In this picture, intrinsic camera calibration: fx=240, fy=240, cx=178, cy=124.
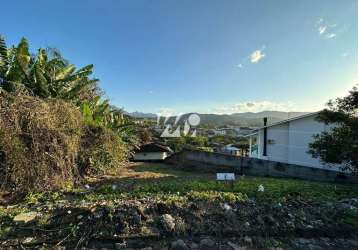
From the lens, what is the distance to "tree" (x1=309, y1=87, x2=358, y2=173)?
23.9ft

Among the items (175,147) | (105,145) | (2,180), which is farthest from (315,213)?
(175,147)

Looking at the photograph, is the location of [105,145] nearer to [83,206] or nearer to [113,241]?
[83,206]

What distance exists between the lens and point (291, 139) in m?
15.6

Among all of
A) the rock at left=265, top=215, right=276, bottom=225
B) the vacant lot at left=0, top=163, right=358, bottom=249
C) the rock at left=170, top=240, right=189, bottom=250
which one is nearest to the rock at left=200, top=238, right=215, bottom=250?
the vacant lot at left=0, top=163, right=358, bottom=249

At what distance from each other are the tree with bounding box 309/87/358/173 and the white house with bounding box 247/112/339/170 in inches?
199

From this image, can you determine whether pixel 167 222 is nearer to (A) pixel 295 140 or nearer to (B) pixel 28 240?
(B) pixel 28 240

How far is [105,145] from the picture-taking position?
26.0 feet

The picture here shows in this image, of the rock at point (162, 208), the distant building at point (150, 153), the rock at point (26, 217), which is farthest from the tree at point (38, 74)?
the distant building at point (150, 153)

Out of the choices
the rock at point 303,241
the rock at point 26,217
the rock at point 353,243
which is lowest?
the rock at point 303,241

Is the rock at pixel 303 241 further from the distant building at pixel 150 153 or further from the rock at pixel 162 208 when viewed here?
the distant building at pixel 150 153

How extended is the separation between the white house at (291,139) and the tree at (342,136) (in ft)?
16.6

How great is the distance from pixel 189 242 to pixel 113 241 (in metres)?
1.21

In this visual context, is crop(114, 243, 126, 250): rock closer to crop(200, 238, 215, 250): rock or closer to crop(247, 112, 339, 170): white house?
crop(200, 238, 215, 250): rock

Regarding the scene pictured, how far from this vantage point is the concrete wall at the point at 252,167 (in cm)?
997
